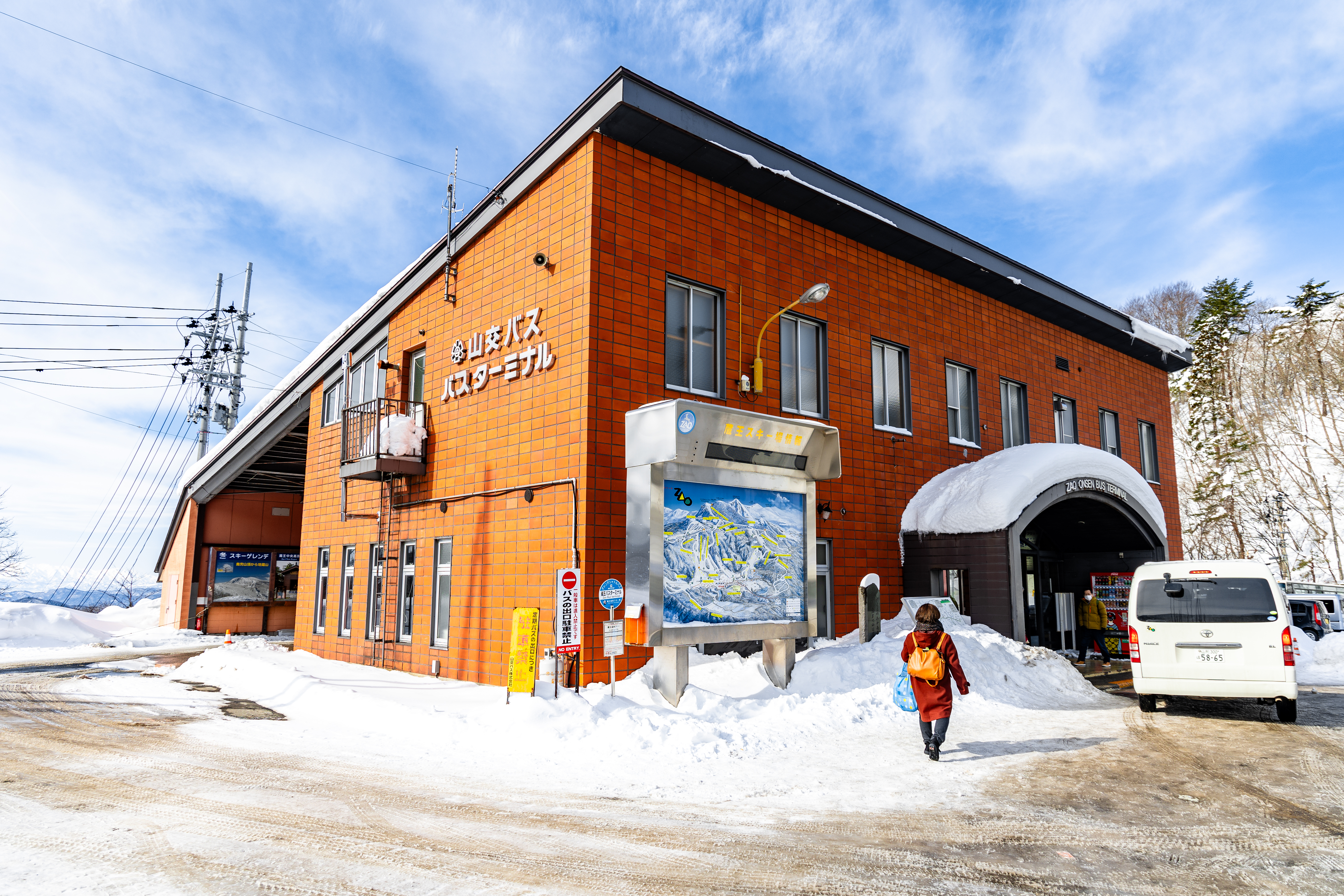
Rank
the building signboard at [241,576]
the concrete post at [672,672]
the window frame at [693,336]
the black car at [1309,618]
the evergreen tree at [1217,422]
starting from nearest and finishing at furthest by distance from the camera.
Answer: the concrete post at [672,672] → the window frame at [693,336] → the black car at [1309,618] → the building signboard at [241,576] → the evergreen tree at [1217,422]

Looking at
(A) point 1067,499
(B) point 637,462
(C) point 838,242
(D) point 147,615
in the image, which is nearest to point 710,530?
(B) point 637,462

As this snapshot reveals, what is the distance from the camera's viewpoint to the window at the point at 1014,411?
20.0m

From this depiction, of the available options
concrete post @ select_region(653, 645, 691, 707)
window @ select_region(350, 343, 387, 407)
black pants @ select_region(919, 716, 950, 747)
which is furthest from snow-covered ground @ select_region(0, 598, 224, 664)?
black pants @ select_region(919, 716, 950, 747)

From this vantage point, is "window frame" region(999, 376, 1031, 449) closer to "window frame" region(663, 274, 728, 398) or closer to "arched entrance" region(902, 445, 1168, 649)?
"arched entrance" region(902, 445, 1168, 649)

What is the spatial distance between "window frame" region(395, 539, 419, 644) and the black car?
2671cm

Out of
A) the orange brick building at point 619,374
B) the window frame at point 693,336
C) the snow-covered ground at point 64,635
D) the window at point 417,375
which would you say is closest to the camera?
the orange brick building at point 619,374

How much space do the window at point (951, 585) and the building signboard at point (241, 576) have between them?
80.0 ft

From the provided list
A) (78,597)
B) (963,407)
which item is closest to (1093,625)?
(963,407)

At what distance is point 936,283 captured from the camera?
18.3 metres

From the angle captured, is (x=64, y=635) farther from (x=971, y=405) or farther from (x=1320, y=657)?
(x=1320, y=657)

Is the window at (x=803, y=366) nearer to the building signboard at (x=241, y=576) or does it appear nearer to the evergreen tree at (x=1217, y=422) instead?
the building signboard at (x=241, y=576)

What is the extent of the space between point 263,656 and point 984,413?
17014 mm

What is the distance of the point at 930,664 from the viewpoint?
8.16m

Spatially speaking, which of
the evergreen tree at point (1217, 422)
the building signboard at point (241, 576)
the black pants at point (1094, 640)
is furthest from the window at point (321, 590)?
the evergreen tree at point (1217, 422)
